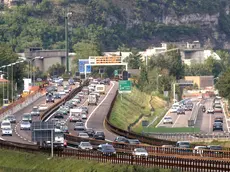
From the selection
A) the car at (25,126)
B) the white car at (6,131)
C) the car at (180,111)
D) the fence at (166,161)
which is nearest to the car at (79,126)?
the car at (25,126)

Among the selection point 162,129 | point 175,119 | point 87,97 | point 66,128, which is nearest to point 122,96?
point 87,97

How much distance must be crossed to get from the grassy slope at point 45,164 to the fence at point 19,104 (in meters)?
44.2

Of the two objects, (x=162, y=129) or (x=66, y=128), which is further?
(x=162, y=129)

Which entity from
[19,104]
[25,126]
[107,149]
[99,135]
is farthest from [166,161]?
[19,104]

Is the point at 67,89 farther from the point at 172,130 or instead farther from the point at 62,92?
the point at 172,130

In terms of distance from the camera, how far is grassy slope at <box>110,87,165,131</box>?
481 ft

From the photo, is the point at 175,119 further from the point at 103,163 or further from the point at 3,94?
the point at 103,163

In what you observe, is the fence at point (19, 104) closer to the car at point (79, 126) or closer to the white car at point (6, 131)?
the car at point (79, 126)

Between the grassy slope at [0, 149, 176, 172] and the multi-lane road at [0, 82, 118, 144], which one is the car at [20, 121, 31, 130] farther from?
the grassy slope at [0, 149, 176, 172]

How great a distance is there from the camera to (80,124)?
418 feet

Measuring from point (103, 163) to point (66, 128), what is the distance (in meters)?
37.3

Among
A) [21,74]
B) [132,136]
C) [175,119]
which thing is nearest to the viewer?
[132,136]

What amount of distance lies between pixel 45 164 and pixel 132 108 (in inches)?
3190

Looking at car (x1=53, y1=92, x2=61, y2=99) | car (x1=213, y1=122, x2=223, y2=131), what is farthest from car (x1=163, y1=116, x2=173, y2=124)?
car (x1=53, y1=92, x2=61, y2=99)
